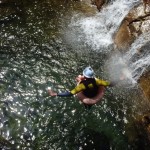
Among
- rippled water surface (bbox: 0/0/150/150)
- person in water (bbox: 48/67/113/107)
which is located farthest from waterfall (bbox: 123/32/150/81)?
person in water (bbox: 48/67/113/107)

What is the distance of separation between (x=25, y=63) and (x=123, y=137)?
4.76 m

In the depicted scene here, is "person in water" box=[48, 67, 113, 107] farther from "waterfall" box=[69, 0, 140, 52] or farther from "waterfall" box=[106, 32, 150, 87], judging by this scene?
"waterfall" box=[69, 0, 140, 52]

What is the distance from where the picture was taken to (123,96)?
10344 mm

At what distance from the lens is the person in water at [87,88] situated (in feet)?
26.6

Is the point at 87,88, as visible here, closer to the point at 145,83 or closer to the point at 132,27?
the point at 145,83

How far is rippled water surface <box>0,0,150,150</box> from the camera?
8578 mm

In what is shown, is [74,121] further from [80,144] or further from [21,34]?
[21,34]

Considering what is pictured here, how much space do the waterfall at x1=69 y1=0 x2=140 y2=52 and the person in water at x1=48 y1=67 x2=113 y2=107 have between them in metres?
3.97

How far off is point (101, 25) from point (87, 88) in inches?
246

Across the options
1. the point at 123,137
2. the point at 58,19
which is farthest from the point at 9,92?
the point at 58,19

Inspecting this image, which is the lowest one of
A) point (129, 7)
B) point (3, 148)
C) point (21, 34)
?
point (3, 148)

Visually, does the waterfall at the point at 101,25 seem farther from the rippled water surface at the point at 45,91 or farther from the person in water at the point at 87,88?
the person in water at the point at 87,88

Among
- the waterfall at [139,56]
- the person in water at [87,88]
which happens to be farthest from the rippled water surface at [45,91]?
the person in water at [87,88]

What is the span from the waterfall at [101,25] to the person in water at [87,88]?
3.97 m
